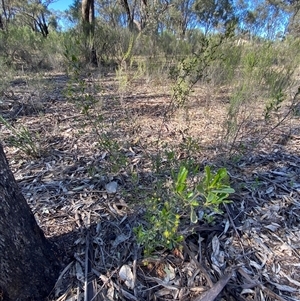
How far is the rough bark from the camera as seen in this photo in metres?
0.88

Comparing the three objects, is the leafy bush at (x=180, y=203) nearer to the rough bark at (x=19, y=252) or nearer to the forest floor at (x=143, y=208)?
the forest floor at (x=143, y=208)

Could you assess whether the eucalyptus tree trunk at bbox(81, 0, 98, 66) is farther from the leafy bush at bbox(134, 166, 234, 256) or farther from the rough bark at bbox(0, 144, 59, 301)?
the leafy bush at bbox(134, 166, 234, 256)

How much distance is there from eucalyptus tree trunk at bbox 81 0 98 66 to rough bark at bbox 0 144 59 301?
4675 millimetres

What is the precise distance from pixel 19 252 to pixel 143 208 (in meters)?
0.73

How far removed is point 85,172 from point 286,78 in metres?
2.73

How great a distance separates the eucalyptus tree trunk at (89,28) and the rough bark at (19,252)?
15.3ft

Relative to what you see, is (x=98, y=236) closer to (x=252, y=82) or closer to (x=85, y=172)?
(x=85, y=172)

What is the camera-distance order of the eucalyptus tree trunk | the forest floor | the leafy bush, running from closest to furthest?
the leafy bush, the forest floor, the eucalyptus tree trunk

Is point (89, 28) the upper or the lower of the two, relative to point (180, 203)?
upper

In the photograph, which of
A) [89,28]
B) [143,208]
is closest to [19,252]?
[143,208]

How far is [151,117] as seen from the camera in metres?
2.95

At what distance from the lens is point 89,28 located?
5734 millimetres

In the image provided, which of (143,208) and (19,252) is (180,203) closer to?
(143,208)

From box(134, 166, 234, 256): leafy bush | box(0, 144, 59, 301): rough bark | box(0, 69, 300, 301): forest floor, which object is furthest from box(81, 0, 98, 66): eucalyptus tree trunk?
box(134, 166, 234, 256): leafy bush
